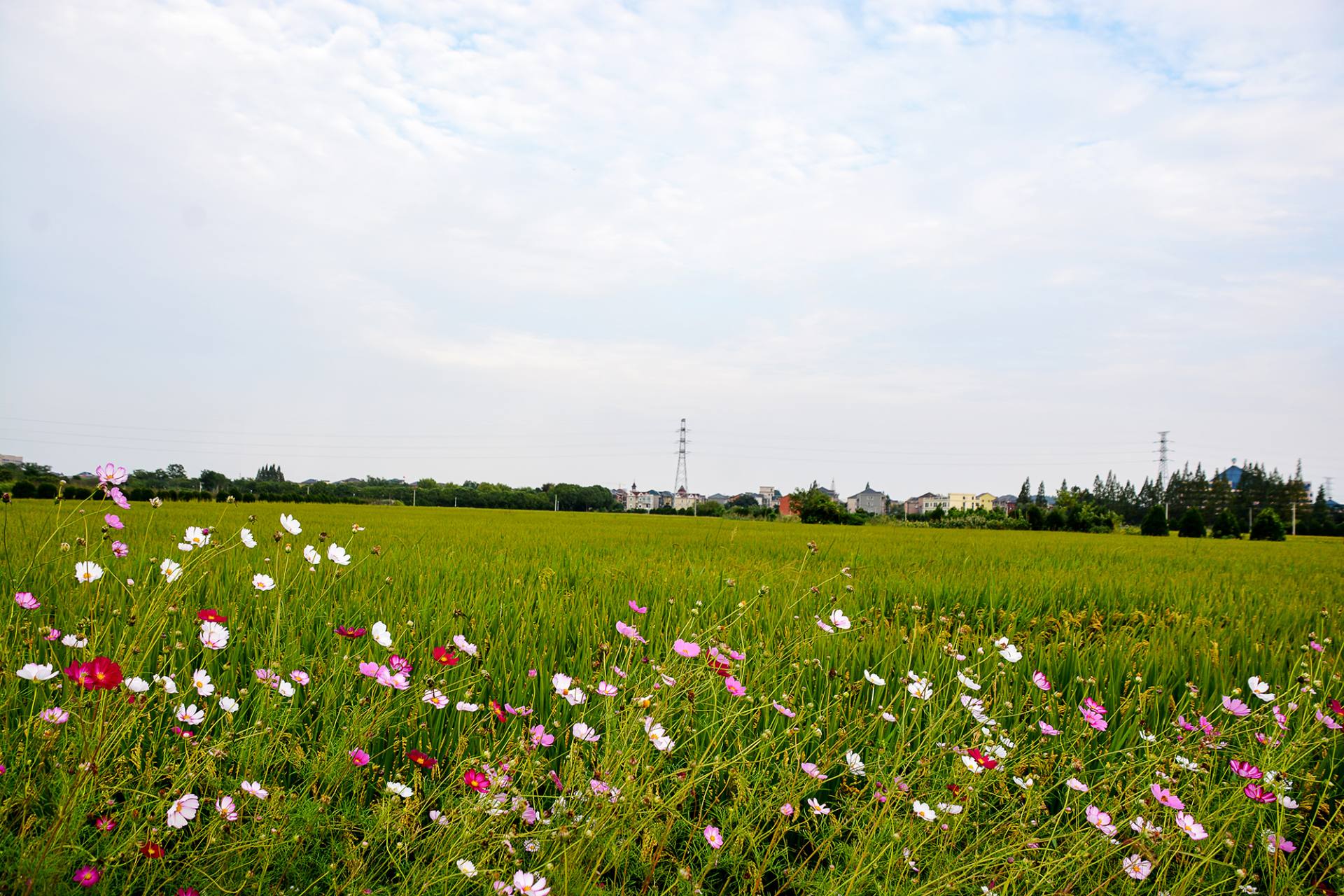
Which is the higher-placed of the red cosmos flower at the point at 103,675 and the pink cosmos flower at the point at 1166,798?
the red cosmos flower at the point at 103,675

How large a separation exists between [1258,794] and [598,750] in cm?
165

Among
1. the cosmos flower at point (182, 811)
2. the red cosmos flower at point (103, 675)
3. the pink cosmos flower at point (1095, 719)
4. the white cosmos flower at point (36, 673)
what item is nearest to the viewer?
the red cosmos flower at point (103, 675)

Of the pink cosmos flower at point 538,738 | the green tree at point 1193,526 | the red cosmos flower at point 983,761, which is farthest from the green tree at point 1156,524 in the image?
the pink cosmos flower at point 538,738

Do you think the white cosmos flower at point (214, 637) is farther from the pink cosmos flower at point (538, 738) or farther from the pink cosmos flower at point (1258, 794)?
the pink cosmos flower at point (1258, 794)

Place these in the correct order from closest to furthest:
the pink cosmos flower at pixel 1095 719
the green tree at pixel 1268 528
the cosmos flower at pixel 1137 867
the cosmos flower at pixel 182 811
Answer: the cosmos flower at pixel 182 811 → the cosmos flower at pixel 1137 867 → the pink cosmos flower at pixel 1095 719 → the green tree at pixel 1268 528

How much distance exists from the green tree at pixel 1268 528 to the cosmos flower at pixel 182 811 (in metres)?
35.0

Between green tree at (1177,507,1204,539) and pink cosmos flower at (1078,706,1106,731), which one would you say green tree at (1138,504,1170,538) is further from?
pink cosmos flower at (1078,706,1106,731)

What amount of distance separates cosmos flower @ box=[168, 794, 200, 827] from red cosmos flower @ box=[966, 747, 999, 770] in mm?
1607

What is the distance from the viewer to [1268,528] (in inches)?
1070

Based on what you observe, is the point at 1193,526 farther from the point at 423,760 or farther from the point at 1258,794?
the point at 423,760

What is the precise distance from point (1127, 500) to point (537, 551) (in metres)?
118

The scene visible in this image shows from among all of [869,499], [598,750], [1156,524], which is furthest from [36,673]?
[869,499]

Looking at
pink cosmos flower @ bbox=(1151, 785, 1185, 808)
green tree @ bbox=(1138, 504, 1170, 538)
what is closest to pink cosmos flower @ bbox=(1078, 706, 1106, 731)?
pink cosmos flower @ bbox=(1151, 785, 1185, 808)

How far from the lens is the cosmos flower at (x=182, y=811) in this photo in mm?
1164
